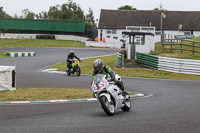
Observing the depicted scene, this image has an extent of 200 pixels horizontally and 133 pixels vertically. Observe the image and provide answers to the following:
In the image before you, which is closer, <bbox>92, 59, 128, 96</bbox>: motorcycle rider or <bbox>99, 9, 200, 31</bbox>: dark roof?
<bbox>92, 59, 128, 96</bbox>: motorcycle rider

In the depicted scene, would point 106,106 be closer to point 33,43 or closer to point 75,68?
point 75,68

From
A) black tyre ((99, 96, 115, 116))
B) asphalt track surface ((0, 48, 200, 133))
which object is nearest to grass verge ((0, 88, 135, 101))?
asphalt track surface ((0, 48, 200, 133))

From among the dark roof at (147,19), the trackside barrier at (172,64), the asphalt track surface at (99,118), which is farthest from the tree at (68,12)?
the asphalt track surface at (99,118)

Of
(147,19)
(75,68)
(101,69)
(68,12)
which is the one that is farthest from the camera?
(68,12)

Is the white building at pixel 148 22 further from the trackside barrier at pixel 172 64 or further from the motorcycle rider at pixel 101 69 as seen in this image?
the motorcycle rider at pixel 101 69

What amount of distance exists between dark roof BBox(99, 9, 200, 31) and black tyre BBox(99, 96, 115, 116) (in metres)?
63.2

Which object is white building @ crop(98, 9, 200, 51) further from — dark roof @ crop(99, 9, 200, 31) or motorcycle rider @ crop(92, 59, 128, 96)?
motorcycle rider @ crop(92, 59, 128, 96)

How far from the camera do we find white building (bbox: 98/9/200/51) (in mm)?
72000

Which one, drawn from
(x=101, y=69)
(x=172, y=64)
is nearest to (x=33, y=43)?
(x=172, y=64)

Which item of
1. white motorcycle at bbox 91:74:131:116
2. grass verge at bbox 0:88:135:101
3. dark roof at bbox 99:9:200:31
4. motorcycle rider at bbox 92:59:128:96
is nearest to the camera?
white motorcycle at bbox 91:74:131:116

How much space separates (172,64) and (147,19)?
48.9m

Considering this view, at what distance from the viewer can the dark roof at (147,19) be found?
72.3 metres

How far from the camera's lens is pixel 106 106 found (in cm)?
960

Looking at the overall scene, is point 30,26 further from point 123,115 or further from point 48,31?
point 123,115
